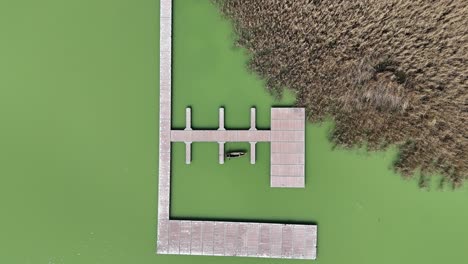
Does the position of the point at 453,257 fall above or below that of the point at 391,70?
below

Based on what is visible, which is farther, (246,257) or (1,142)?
(1,142)

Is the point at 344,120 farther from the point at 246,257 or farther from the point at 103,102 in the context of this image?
the point at 103,102

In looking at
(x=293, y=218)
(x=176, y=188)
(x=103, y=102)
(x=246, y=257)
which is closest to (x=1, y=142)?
(x=103, y=102)

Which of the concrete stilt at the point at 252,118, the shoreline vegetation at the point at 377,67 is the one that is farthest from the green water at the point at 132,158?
the shoreline vegetation at the point at 377,67

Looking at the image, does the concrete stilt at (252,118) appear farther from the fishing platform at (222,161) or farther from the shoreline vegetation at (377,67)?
the shoreline vegetation at (377,67)

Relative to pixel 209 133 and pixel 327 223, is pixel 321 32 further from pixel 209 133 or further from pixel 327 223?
pixel 327 223

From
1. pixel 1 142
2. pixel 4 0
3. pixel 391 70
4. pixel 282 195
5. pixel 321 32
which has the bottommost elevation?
pixel 282 195

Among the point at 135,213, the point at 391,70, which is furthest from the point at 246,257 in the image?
the point at 391,70
